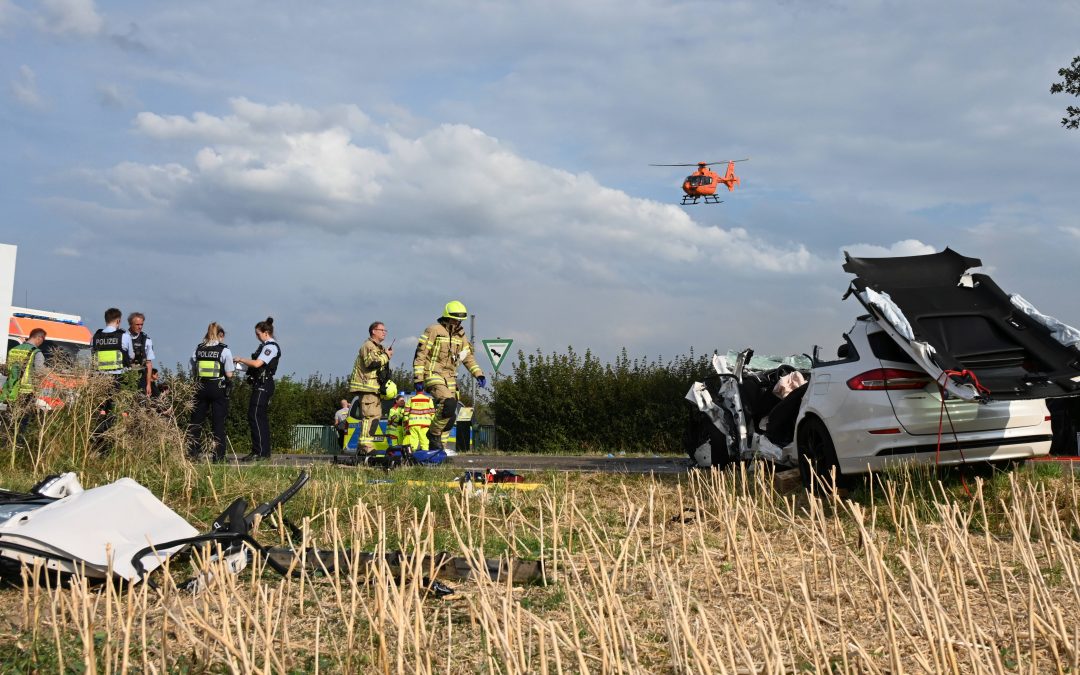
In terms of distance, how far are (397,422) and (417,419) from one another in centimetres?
32

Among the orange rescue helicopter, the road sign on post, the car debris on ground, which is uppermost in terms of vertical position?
the orange rescue helicopter

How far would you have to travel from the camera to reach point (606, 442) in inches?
862

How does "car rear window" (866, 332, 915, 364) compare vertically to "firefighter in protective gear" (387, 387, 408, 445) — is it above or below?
above

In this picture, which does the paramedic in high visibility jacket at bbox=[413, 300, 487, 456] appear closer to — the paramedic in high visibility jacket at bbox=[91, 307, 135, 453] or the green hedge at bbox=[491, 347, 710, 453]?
the paramedic in high visibility jacket at bbox=[91, 307, 135, 453]

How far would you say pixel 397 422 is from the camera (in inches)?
516

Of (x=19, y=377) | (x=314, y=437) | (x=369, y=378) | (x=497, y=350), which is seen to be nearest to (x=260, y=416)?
(x=369, y=378)

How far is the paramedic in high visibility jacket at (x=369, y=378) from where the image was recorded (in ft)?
45.8

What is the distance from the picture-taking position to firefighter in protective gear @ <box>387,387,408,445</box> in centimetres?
1302

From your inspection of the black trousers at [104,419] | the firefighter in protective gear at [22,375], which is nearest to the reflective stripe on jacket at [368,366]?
the black trousers at [104,419]

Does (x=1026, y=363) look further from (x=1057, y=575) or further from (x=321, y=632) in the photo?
(x=321, y=632)

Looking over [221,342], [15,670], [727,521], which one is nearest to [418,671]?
[15,670]


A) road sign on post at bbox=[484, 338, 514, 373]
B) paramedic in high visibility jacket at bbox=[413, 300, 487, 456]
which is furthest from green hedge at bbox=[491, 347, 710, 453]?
paramedic in high visibility jacket at bbox=[413, 300, 487, 456]

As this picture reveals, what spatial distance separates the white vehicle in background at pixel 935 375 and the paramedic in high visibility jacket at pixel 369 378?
6.33m

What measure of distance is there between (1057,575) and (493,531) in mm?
3516
